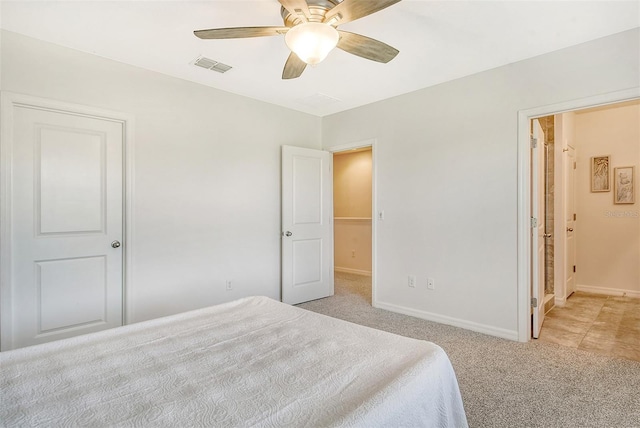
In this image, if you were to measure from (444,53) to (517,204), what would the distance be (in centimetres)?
141

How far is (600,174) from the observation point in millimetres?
4539

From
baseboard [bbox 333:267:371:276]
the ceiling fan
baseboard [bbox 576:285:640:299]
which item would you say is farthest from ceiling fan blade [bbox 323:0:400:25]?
baseboard [bbox 576:285:640:299]

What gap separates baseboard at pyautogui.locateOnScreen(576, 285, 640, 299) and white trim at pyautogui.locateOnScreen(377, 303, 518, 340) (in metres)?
2.55

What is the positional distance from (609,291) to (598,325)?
1611mm

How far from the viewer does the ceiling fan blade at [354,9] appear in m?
1.63

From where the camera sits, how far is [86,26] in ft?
7.83

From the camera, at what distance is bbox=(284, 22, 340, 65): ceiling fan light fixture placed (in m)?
1.74

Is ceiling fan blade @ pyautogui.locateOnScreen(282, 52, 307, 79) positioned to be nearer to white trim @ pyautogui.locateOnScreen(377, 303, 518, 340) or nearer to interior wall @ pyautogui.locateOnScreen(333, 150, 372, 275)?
white trim @ pyautogui.locateOnScreen(377, 303, 518, 340)

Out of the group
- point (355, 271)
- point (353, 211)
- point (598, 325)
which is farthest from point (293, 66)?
point (355, 271)

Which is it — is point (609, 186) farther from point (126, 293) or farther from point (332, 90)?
point (126, 293)

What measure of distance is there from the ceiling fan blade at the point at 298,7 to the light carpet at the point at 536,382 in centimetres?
230

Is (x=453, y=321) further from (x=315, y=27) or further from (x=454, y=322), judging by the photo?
(x=315, y=27)

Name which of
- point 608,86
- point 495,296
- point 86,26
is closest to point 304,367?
point 495,296

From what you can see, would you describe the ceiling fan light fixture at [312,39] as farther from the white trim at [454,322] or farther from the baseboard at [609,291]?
the baseboard at [609,291]
